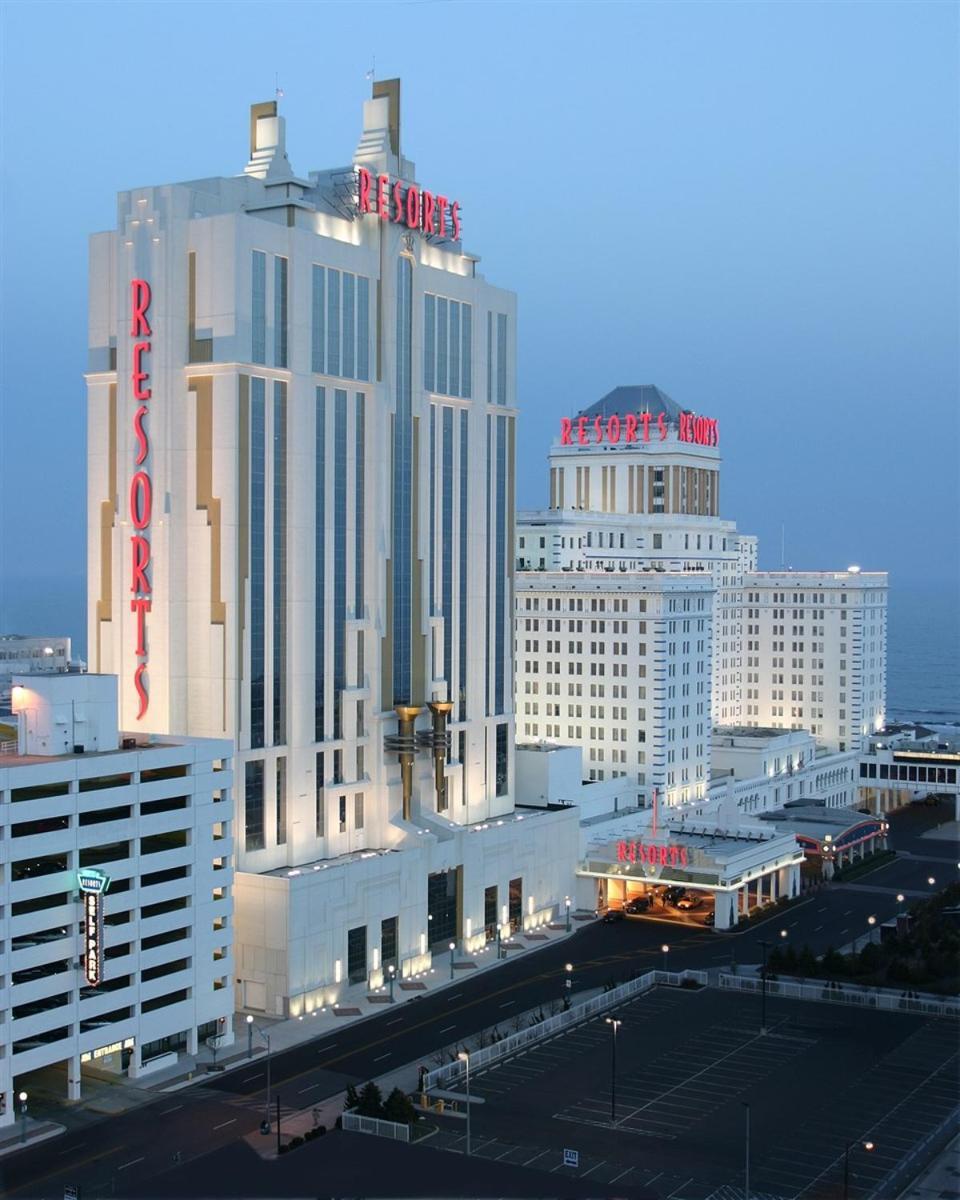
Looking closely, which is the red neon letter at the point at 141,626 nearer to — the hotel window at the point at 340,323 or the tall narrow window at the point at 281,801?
the tall narrow window at the point at 281,801

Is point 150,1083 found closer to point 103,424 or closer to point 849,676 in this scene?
point 103,424

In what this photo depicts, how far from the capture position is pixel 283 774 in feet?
360

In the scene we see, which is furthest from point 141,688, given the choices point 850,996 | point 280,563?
point 850,996

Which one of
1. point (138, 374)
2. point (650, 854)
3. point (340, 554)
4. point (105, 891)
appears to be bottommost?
point (650, 854)

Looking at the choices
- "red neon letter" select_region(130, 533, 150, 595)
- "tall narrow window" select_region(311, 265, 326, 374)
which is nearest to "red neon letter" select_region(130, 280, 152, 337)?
"tall narrow window" select_region(311, 265, 326, 374)

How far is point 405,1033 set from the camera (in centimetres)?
9888

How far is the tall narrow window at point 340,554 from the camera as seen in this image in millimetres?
114562

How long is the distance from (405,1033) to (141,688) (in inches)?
1100

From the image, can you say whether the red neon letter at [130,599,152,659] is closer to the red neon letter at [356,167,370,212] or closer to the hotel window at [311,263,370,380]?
the hotel window at [311,263,370,380]

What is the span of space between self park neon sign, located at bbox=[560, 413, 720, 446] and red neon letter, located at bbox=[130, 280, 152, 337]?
7889 centimetres

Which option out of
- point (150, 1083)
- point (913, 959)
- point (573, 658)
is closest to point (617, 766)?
point (573, 658)

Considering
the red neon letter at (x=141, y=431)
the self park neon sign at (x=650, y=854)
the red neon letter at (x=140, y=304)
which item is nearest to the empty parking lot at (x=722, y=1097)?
the self park neon sign at (x=650, y=854)

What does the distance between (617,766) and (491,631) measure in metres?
30.5

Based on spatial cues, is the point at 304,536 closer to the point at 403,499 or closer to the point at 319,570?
the point at 319,570
